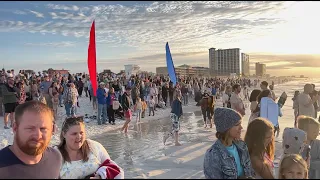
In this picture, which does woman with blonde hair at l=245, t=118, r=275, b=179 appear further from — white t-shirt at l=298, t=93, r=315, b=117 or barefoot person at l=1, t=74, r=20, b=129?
barefoot person at l=1, t=74, r=20, b=129

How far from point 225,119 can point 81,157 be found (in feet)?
4.35

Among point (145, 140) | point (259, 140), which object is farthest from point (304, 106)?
point (259, 140)

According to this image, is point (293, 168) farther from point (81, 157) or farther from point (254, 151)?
point (81, 157)

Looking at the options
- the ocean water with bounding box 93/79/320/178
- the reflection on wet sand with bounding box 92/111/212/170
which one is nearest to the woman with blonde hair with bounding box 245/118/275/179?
the ocean water with bounding box 93/79/320/178

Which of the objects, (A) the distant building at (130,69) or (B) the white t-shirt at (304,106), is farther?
(A) the distant building at (130,69)

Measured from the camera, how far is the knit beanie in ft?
9.62

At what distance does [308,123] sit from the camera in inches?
163

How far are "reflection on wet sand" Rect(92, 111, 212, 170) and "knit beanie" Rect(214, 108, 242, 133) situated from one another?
147 inches

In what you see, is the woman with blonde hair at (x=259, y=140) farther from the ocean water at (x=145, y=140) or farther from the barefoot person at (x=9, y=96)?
the barefoot person at (x=9, y=96)

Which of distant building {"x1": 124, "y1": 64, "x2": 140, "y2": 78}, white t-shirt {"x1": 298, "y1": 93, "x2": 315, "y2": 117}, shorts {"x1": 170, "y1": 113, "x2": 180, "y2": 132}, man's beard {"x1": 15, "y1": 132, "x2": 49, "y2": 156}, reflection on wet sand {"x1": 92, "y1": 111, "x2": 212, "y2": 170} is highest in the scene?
distant building {"x1": 124, "y1": 64, "x2": 140, "y2": 78}

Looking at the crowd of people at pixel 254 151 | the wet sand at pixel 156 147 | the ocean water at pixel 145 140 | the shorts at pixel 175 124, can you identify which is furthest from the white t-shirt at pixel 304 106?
the crowd of people at pixel 254 151

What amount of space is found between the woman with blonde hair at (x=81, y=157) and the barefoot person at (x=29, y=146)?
18cm

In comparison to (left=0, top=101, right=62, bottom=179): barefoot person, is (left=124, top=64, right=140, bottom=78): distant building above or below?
above

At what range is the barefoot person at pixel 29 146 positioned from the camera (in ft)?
6.70
